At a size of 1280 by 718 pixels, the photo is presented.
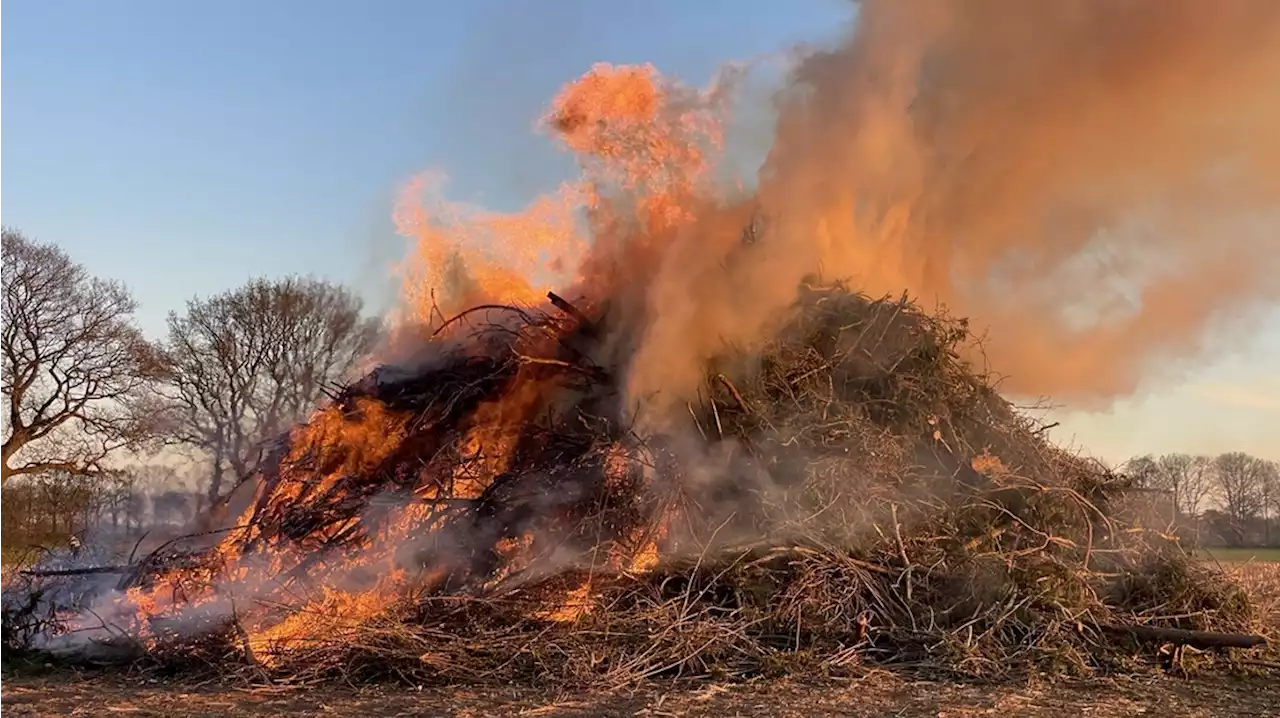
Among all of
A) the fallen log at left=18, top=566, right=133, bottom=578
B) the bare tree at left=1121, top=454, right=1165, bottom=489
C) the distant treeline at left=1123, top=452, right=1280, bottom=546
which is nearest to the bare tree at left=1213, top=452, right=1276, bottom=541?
the distant treeline at left=1123, top=452, right=1280, bottom=546

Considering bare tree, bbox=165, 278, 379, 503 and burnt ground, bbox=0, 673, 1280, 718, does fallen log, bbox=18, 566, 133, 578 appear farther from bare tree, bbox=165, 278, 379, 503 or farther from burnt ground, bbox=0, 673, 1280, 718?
bare tree, bbox=165, 278, 379, 503

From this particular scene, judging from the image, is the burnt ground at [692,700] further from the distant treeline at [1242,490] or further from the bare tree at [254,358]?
the bare tree at [254,358]

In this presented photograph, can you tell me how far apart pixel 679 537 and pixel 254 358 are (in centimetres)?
2222

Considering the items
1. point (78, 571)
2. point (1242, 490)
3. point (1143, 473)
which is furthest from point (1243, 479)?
point (78, 571)

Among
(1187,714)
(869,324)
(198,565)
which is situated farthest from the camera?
(869,324)

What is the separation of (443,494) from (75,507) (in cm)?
1238

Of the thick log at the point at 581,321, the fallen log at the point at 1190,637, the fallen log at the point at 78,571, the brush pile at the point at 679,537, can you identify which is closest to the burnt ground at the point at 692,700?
the brush pile at the point at 679,537

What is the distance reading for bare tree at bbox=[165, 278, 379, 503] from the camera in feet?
86.1

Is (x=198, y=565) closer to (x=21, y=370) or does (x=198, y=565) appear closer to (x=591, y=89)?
(x=591, y=89)

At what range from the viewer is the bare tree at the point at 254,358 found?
26.2 m

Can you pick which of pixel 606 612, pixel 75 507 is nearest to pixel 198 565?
pixel 606 612

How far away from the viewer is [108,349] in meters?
25.1

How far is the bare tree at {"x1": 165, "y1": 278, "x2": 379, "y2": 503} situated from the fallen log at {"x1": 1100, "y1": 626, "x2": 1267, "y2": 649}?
21.2 metres

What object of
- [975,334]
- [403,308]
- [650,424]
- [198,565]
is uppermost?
[403,308]
